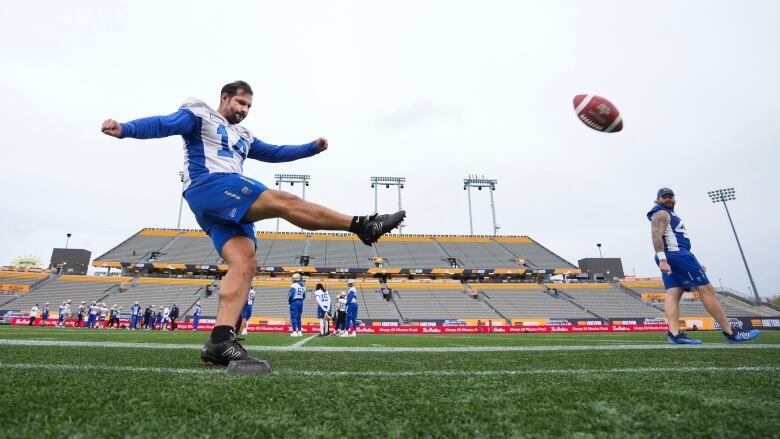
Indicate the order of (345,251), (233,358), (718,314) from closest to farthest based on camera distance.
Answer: (233,358), (718,314), (345,251)

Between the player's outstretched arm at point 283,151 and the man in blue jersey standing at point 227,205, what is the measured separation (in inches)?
18.4

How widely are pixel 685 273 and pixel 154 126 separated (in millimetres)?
6045

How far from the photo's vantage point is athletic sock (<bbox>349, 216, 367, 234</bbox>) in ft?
8.22

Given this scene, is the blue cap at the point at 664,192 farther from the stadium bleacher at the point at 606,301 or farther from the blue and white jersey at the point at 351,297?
the stadium bleacher at the point at 606,301

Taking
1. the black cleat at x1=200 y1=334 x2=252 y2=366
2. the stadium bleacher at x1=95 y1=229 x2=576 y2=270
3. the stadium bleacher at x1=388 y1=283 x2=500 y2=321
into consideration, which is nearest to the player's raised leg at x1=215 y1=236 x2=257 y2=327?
the black cleat at x1=200 y1=334 x2=252 y2=366

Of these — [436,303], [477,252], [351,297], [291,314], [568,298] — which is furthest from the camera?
[477,252]

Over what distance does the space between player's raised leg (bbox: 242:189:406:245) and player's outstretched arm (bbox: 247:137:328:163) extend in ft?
3.49

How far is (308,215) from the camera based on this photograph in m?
2.48

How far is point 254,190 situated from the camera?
2.55 meters

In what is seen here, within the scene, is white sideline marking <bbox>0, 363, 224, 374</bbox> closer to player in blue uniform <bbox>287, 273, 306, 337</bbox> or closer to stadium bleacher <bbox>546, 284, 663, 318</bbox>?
player in blue uniform <bbox>287, 273, 306, 337</bbox>

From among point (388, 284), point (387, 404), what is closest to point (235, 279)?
point (387, 404)

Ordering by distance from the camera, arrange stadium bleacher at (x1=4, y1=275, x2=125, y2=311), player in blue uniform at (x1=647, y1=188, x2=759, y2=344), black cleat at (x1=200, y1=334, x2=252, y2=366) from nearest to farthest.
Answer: black cleat at (x1=200, y1=334, x2=252, y2=366)
player in blue uniform at (x1=647, y1=188, x2=759, y2=344)
stadium bleacher at (x1=4, y1=275, x2=125, y2=311)

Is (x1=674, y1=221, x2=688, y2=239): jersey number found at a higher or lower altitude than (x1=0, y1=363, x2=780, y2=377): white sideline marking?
higher

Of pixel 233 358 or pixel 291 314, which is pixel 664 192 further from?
pixel 291 314
